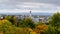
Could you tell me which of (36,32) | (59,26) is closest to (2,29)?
(36,32)

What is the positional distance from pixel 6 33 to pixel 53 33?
5.86 meters

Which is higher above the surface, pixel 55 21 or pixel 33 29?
pixel 55 21

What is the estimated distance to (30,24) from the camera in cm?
3606

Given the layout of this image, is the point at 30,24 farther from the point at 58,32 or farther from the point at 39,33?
the point at 58,32

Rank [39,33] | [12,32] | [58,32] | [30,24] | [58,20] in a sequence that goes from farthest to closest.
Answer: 1. [30,24]
2. [58,20]
3. [39,33]
4. [58,32]
5. [12,32]

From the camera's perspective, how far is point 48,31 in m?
27.7

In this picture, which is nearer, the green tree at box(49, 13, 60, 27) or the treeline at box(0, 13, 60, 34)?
the treeline at box(0, 13, 60, 34)

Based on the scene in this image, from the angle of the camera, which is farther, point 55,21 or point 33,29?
point 33,29

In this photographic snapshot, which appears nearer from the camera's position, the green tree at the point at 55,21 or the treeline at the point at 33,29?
the treeline at the point at 33,29

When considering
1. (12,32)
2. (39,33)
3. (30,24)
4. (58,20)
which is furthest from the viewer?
(30,24)

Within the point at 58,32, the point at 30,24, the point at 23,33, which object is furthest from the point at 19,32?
the point at 30,24

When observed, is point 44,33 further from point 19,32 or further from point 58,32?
Answer: point 19,32

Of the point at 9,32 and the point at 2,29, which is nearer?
the point at 9,32

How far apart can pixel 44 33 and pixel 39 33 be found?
3.81ft
